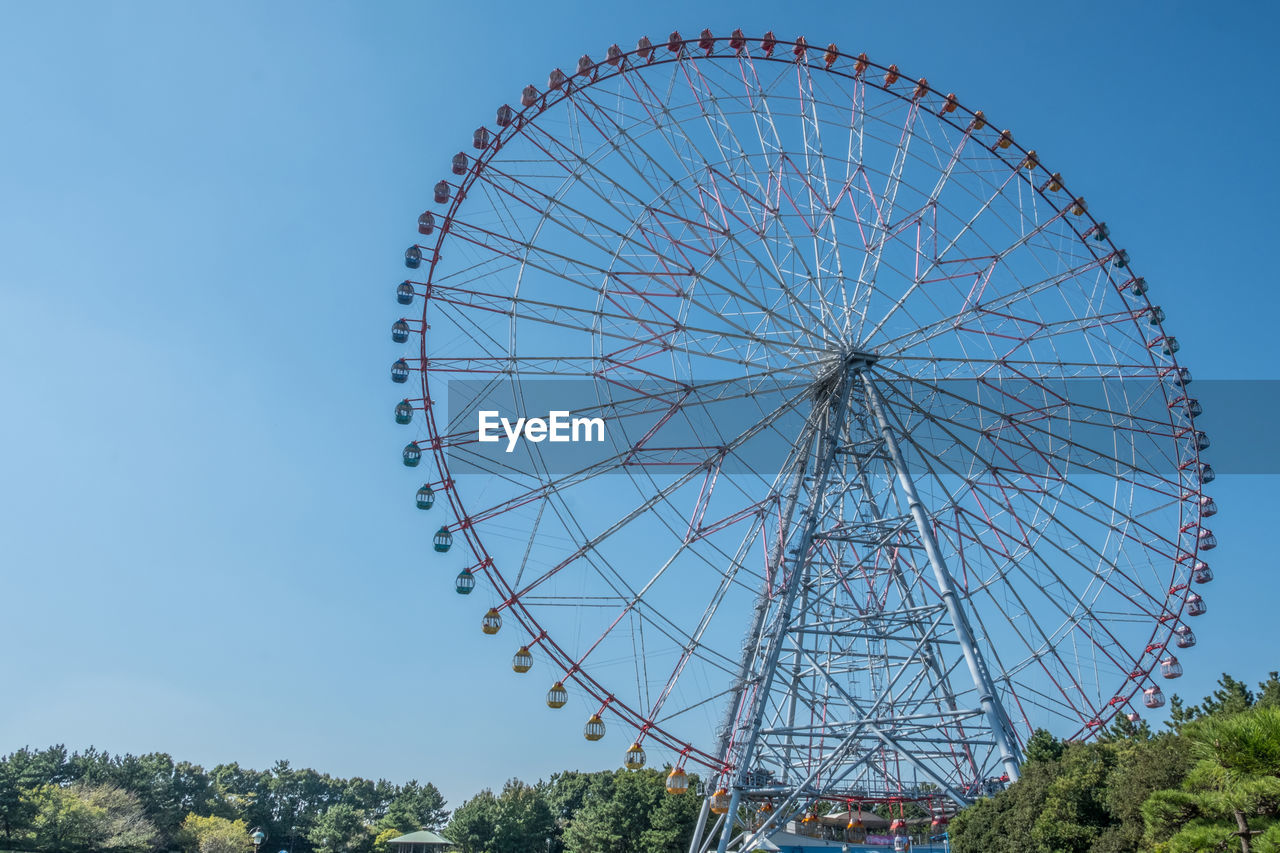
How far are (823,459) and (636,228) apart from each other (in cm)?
872

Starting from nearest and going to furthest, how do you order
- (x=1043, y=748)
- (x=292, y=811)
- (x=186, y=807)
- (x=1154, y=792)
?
(x=1154, y=792)
(x=1043, y=748)
(x=186, y=807)
(x=292, y=811)

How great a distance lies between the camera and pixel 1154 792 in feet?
47.0

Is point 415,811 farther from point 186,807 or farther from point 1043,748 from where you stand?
point 1043,748

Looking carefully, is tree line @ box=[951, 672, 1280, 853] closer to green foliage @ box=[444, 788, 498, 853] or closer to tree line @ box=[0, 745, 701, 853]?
tree line @ box=[0, 745, 701, 853]

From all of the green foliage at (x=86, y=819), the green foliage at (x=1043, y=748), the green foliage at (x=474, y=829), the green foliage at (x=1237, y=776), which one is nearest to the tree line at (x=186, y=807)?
the green foliage at (x=86, y=819)

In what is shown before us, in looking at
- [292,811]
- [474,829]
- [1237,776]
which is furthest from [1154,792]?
[292,811]

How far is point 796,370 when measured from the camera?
93.5ft

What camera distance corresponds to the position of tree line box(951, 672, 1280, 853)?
1159 cm

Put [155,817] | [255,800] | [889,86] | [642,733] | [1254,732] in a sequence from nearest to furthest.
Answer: [1254,732] < [642,733] < [889,86] < [155,817] < [255,800]

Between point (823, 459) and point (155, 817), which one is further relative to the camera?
point (155, 817)

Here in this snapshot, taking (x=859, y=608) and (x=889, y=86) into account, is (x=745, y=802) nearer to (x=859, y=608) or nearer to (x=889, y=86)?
(x=859, y=608)

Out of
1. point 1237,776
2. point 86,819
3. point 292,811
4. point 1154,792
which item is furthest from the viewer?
point 292,811

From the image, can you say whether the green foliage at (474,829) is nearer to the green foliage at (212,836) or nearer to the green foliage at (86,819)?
the green foliage at (212,836)

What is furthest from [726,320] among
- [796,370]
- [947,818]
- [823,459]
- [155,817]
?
[155,817]
